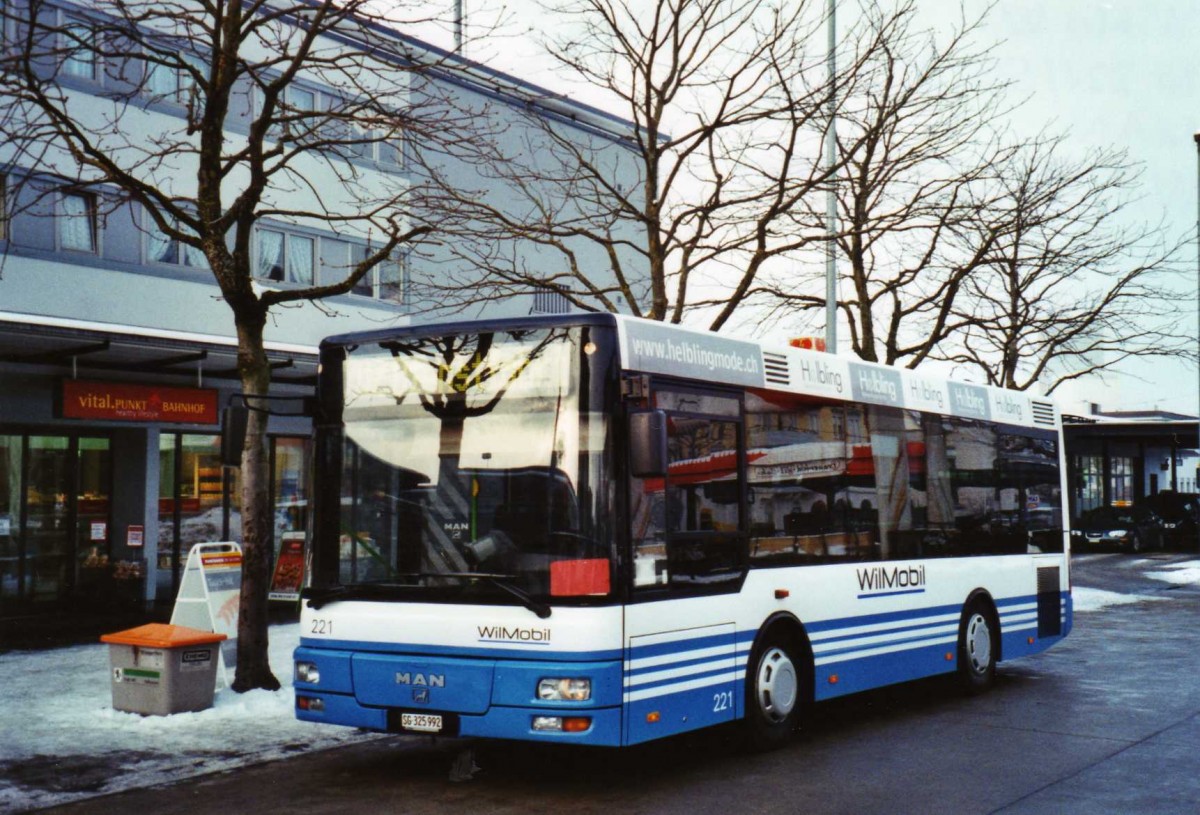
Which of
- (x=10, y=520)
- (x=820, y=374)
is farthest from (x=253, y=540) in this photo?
(x=10, y=520)

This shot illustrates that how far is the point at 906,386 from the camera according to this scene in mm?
11203

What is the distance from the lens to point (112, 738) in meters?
9.51

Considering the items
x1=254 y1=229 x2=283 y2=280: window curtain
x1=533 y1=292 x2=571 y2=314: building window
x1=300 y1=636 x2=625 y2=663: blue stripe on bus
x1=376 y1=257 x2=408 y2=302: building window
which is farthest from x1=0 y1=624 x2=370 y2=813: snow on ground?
x1=533 y1=292 x2=571 y2=314: building window

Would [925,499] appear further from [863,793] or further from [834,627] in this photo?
[863,793]

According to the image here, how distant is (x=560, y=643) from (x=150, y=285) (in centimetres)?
1368

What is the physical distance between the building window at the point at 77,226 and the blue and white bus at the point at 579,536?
11.2 metres

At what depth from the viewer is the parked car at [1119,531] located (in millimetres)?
39594

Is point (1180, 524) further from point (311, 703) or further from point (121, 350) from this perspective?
point (311, 703)

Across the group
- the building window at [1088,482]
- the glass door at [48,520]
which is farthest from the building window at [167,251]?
the building window at [1088,482]

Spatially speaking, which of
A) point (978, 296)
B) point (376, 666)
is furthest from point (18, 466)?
point (978, 296)

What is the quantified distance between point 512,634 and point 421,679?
68 centimetres

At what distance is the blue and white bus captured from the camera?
749 centimetres

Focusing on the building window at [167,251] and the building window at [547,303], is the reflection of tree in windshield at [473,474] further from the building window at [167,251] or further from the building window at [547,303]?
the building window at [547,303]

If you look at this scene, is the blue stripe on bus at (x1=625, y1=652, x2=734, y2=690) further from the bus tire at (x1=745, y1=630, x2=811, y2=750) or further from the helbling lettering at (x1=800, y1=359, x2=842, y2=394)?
the helbling lettering at (x1=800, y1=359, x2=842, y2=394)
